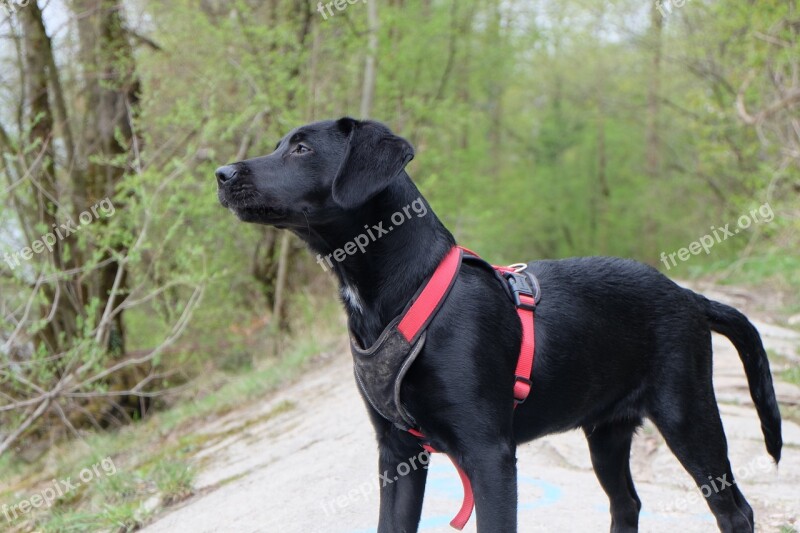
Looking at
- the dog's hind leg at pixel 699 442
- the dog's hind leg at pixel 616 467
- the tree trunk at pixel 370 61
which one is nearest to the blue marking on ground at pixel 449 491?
the dog's hind leg at pixel 616 467

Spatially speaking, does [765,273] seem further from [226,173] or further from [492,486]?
[226,173]

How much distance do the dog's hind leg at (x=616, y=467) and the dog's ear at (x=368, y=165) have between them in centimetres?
152

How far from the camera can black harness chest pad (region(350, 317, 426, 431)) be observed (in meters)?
2.81

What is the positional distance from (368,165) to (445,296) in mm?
568

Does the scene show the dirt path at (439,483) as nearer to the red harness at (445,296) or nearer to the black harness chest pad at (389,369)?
the red harness at (445,296)

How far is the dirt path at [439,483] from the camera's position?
13.0ft

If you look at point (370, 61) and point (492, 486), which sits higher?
point (370, 61)

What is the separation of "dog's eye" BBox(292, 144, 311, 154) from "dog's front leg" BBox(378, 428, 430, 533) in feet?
3.80

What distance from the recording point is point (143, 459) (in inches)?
273

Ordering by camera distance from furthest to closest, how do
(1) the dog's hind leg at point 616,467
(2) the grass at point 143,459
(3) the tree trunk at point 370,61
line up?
(3) the tree trunk at point 370,61, (2) the grass at point 143,459, (1) the dog's hind leg at point 616,467

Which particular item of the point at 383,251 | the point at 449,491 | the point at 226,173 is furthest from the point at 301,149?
the point at 449,491

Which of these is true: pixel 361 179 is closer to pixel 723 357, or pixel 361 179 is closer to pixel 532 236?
pixel 723 357

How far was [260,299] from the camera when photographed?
41.7ft

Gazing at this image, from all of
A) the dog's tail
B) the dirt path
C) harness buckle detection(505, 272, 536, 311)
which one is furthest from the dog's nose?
the dog's tail
